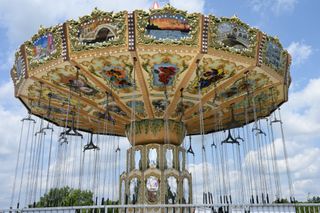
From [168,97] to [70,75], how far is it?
3.53m

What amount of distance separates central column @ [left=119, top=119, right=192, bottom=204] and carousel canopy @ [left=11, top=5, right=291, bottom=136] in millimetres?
519

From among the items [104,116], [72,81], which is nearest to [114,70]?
[72,81]

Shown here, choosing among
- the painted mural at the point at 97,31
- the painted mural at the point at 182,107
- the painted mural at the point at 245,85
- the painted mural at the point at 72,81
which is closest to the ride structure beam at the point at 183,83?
the painted mural at the point at 182,107

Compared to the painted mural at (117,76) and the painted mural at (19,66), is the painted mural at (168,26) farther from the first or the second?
the painted mural at (19,66)

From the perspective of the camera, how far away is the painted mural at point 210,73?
1053 cm

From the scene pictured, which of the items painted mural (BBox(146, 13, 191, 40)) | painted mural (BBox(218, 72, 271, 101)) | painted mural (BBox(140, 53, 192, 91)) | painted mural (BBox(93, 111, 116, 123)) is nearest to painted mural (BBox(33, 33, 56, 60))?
painted mural (BBox(140, 53, 192, 91))

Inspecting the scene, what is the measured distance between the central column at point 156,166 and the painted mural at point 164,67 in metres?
2.46

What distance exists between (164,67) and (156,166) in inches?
163

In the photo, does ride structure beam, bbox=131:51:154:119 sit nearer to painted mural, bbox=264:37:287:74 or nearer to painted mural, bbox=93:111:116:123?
painted mural, bbox=93:111:116:123

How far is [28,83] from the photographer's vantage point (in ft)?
39.0

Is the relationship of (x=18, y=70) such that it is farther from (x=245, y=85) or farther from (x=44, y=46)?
(x=245, y=85)

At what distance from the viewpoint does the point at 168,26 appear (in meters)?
9.55

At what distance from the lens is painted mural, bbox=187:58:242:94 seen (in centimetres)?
1053

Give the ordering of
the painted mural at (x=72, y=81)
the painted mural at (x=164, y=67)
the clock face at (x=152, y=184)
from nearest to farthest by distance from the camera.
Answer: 1. the painted mural at (x=164, y=67)
2. the painted mural at (x=72, y=81)
3. the clock face at (x=152, y=184)
